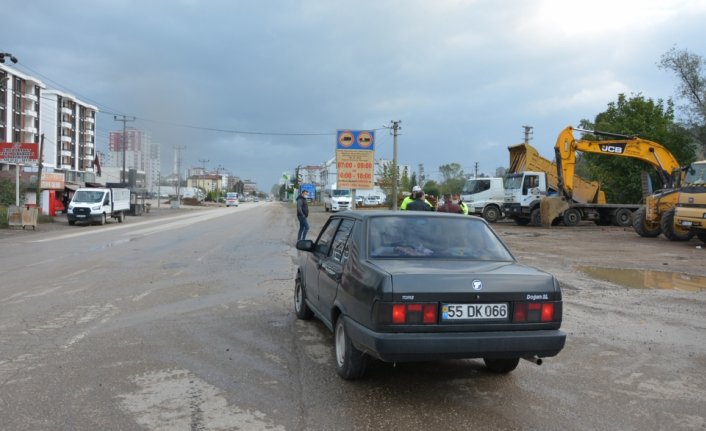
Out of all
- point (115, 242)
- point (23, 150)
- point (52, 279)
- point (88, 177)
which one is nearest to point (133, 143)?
point (88, 177)

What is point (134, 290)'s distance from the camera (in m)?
9.00

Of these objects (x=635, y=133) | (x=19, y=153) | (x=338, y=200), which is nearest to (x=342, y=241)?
(x=19, y=153)

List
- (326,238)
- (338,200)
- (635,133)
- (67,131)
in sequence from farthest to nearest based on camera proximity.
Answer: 1. (67,131)
2. (338,200)
3. (635,133)
4. (326,238)

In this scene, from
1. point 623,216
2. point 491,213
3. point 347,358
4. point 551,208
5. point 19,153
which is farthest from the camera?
point 491,213

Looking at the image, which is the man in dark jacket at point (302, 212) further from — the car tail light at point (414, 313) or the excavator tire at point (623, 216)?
the excavator tire at point (623, 216)

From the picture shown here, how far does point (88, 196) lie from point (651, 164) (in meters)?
28.7

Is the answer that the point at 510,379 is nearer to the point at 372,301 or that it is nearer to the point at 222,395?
the point at 372,301

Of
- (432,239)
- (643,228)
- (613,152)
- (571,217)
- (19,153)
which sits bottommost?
(643,228)

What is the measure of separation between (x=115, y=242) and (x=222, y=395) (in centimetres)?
1521

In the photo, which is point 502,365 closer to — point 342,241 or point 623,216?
point 342,241

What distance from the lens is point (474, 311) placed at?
4184 millimetres

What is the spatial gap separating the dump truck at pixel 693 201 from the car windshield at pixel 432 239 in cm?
1521

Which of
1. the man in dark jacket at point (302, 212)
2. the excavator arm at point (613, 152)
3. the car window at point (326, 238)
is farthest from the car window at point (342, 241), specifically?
the excavator arm at point (613, 152)

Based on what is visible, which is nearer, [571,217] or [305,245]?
[305,245]
